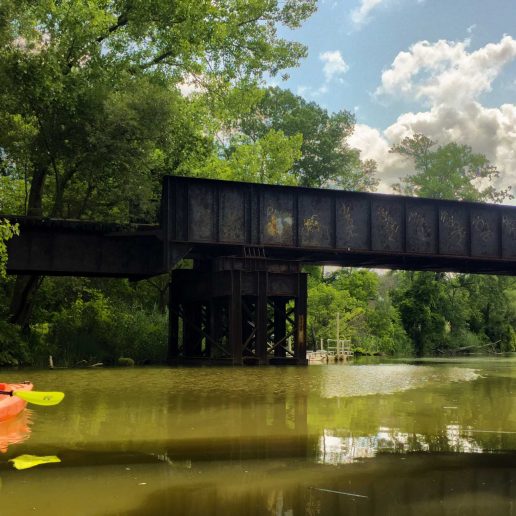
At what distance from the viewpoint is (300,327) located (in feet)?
86.7

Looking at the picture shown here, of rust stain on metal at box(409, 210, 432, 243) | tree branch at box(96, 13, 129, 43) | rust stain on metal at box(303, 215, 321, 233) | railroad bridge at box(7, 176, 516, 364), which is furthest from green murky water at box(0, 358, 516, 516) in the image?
tree branch at box(96, 13, 129, 43)

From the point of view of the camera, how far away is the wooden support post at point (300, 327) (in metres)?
26.2

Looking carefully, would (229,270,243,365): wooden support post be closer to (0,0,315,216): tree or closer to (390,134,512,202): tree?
(0,0,315,216): tree

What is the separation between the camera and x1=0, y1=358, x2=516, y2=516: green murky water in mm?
4805

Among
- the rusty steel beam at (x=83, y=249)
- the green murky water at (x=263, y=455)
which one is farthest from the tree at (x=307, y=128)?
the green murky water at (x=263, y=455)

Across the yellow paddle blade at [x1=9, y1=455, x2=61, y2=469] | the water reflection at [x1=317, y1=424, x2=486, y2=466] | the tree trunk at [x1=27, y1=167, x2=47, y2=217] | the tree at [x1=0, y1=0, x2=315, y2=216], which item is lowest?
the water reflection at [x1=317, y1=424, x2=486, y2=466]

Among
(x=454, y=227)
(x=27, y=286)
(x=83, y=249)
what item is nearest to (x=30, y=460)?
(x=83, y=249)

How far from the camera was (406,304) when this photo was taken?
58.1m

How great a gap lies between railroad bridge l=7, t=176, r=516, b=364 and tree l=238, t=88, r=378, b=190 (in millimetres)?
34735

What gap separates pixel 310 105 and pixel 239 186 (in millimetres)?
41560

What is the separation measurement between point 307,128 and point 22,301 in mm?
41762

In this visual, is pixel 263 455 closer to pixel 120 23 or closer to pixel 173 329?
pixel 173 329

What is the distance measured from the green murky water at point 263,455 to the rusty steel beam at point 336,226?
13.4 meters

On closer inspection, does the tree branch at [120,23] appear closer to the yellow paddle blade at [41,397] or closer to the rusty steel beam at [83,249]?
the rusty steel beam at [83,249]
